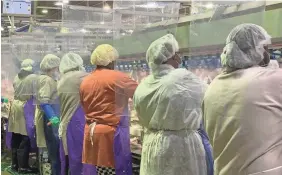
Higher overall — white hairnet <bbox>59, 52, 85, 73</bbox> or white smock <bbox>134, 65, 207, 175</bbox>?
white hairnet <bbox>59, 52, 85, 73</bbox>

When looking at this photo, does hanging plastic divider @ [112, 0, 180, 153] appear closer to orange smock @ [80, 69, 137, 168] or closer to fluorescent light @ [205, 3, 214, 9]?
orange smock @ [80, 69, 137, 168]

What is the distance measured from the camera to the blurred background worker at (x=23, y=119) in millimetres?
7055

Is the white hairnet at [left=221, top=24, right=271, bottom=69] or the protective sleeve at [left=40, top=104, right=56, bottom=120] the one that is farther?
the protective sleeve at [left=40, top=104, right=56, bottom=120]

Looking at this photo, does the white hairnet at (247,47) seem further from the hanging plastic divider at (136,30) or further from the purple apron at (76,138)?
the purple apron at (76,138)

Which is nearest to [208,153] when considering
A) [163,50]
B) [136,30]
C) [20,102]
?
[163,50]

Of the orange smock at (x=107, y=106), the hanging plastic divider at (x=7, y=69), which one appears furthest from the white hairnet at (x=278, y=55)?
the hanging plastic divider at (x=7, y=69)

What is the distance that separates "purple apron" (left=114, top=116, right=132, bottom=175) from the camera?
13.7 ft

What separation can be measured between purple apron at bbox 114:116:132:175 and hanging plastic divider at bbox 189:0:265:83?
3.28 feet

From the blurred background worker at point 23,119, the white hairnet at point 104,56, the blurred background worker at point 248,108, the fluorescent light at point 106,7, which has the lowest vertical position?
the blurred background worker at point 23,119

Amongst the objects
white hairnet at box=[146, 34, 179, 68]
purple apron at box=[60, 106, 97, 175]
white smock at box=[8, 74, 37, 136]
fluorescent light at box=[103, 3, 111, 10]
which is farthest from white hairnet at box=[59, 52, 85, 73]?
white smock at box=[8, 74, 37, 136]

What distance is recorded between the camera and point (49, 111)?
5613mm

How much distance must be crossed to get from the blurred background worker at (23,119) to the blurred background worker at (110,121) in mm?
2829

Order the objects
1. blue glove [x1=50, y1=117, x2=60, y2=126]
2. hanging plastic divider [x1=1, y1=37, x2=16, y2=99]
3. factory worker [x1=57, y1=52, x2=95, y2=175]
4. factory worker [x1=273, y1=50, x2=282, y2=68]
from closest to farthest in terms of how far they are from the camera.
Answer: factory worker [x1=273, y1=50, x2=282, y2=68]
factory worker [x1=57, y1=52, x2=95, y2=175]
blue glove [x1=50, y1=117, x2=60, y2=126]
hanging plastic divider [x1=1, y1=37, x2=16, y2=99]

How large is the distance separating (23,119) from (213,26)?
4612 millimetres
